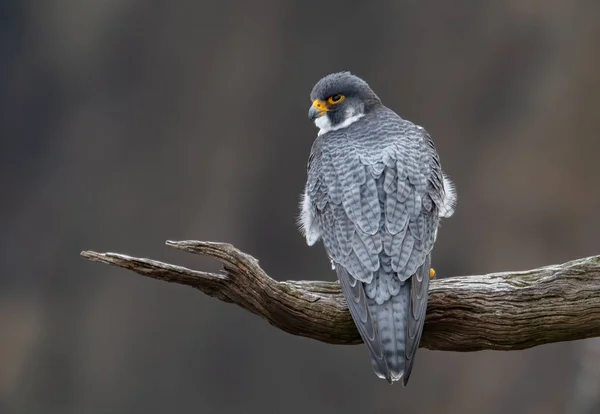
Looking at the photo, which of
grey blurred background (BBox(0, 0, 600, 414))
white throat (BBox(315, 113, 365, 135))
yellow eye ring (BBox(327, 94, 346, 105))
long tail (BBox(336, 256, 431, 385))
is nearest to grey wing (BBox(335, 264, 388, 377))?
long tail (BBox(336, 256, 431, 385))

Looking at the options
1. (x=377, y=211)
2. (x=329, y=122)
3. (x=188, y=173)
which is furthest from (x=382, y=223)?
(x=188, y=173)

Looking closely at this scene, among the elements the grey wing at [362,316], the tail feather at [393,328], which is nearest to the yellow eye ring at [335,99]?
the grey wing at [362,316]

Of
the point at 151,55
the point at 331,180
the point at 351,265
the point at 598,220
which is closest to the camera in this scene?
the point at 351,265

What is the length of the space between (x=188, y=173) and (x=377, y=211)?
11.9 feet

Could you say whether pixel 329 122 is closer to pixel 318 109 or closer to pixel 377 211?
pixel 318 109

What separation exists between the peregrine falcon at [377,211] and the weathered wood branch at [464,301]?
0.19m

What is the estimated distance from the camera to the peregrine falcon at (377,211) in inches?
129

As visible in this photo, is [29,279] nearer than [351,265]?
No

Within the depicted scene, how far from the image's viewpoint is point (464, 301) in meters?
3.50

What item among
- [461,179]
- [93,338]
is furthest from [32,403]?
[461,179]

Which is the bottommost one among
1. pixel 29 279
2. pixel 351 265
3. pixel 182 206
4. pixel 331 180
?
pixel 351 265

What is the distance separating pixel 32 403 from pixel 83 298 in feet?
2.97

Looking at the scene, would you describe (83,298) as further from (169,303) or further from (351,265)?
(351,265)

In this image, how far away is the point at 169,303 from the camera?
709cm
